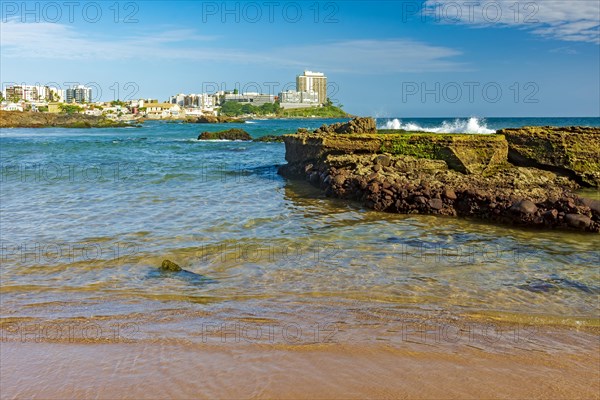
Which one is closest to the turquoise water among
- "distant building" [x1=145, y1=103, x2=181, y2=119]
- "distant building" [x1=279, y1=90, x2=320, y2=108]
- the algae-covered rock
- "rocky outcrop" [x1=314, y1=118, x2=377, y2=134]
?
the algae-covered rock

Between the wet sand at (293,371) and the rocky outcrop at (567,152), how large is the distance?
10.5 meters

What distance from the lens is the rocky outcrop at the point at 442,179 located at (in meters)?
10.1

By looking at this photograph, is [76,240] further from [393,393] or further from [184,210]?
[393,393]

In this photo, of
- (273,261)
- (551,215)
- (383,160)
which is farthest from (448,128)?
(273,261)

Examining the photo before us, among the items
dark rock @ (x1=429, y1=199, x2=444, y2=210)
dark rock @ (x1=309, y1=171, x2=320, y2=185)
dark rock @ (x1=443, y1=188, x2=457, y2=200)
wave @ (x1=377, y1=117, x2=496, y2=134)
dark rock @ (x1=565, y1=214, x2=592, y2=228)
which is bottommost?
dark rock @ (x1=565, y1=214, x2=592, y2=228)

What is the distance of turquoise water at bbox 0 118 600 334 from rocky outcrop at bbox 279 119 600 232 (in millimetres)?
518

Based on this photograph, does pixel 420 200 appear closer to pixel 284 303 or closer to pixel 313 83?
pixel 284 303

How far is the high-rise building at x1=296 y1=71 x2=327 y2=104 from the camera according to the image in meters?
171

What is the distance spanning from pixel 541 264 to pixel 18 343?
6.59 meters

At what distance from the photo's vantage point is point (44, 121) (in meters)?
98.3

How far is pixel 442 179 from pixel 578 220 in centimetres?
380

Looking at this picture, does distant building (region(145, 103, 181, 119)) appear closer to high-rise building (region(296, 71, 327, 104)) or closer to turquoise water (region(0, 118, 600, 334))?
high-rise building (region(296, 71, 327, 104))

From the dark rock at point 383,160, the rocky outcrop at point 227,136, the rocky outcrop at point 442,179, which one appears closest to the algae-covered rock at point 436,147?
the rocky outcrop at point 442,179

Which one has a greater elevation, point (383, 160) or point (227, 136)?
point (227, 136)
